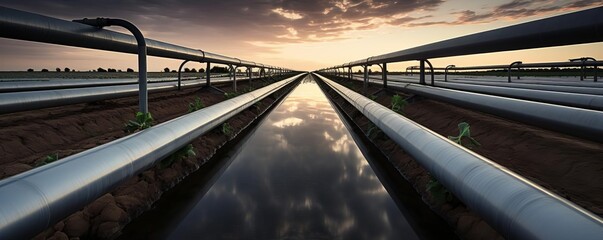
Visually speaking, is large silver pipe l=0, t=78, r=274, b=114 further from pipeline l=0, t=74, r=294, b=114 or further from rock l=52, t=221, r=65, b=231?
rock l=52, t=221, r=65, b=231

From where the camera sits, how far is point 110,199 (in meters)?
2.97

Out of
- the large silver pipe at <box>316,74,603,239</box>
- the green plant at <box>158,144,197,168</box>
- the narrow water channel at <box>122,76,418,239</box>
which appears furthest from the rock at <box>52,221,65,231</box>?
the large silver pipe at <box>316,74,603,239</box>

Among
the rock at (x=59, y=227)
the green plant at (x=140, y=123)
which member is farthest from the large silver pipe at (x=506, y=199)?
the green plant at (x=140, y=123)

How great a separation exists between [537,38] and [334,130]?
14.8 feet

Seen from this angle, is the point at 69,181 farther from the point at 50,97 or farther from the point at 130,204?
the point at 50,97

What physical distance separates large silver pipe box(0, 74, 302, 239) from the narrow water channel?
531mm

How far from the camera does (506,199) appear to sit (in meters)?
1.82

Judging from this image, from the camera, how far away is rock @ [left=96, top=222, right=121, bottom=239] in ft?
8.40

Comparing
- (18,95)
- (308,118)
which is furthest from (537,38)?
(18,95)

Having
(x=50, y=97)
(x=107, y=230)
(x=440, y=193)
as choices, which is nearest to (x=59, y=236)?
(x=107, y=230)

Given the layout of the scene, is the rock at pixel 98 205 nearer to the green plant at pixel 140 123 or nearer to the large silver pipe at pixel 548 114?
the green plant at pixel 140 123

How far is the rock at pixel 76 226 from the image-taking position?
250cm

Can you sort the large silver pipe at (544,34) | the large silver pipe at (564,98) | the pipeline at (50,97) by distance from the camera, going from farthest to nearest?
the pipeline at (50,97)
the large silver pipe at (564,98)
the large silver pipe at (544,34)

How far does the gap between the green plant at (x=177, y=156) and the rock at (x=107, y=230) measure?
121 cm
